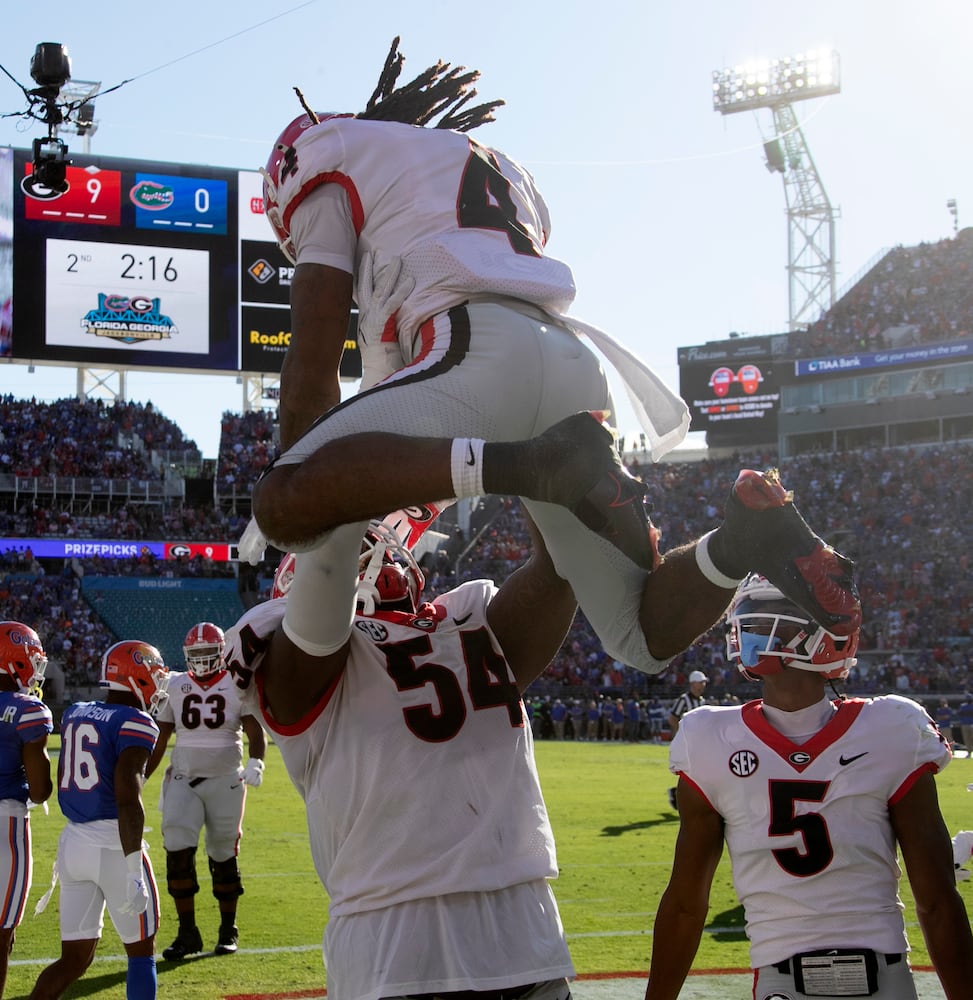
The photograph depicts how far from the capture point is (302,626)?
2.69 m

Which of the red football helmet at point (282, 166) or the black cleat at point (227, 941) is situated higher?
the red football helmet at point (282, 166)

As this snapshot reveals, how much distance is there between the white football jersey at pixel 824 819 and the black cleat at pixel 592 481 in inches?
33.9

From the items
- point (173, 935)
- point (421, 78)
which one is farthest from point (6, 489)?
point (421, 78)

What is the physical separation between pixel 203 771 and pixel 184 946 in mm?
1176

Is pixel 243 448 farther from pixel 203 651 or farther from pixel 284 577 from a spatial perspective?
pixel 284 577

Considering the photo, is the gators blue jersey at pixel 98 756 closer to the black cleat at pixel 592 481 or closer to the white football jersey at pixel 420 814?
the white football jersey at pixel 420 814

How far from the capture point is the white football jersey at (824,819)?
10.3ft

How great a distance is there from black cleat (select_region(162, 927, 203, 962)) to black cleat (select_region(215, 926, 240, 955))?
0.12 meters

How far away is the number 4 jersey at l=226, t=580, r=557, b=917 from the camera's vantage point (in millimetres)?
2752

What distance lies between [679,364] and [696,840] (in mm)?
39418

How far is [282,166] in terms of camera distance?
2990 millimetres

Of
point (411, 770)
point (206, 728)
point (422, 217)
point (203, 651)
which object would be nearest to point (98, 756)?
point (203, 651)

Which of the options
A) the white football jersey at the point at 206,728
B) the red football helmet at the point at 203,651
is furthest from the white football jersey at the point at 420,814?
the white football jersey at the point at 206,728

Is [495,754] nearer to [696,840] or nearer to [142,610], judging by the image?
[696,840]
